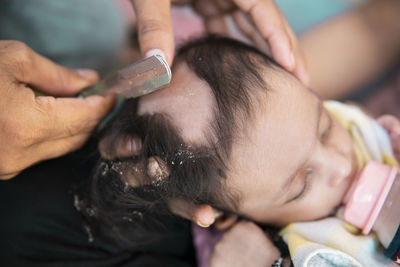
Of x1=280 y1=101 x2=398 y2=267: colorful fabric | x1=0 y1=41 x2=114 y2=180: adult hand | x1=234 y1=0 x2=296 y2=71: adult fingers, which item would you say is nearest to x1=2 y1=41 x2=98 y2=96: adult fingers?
x1=0 y1=41 x2=114 y2=180: adult hand

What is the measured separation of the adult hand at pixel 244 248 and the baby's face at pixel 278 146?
5cm

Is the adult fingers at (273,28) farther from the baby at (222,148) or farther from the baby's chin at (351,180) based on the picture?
the baby's chin at (351,180)

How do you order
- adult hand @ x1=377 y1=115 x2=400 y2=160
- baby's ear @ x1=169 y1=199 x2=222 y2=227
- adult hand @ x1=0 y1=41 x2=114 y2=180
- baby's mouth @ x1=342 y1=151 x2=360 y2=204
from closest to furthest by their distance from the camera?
adult hand @ x1=0 y1=41 x2=114 y2=180
baby's ear @ x1=169 y1=199 x2=222 y2=227
baby's mouth @ x1=342 y1=151 x2=360 y2=204
adult hand @ x1=377 y1=115 x2=400 y2=160

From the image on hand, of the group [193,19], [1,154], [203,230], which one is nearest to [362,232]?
[203,230]

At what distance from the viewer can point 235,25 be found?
4.15 feet

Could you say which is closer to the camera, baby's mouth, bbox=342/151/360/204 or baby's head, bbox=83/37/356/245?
baby's head, bbox=83/37/356/245

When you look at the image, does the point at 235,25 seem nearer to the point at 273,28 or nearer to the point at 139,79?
the point at 273,28

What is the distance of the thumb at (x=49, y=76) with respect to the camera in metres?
0.83

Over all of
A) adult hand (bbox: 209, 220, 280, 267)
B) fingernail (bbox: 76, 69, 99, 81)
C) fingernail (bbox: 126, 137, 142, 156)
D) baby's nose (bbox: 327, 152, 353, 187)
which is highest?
fingernail (bbox: 76, 69, 99, 81)

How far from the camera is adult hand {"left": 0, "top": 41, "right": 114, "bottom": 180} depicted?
763 mm

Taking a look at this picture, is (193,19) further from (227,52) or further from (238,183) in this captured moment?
(238,183)

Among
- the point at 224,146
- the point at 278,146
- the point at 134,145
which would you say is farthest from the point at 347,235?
the point at 134,145

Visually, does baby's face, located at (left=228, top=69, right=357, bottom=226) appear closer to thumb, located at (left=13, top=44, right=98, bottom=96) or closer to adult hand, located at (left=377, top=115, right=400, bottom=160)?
adult hand, located at (left=377, top=115, right=400, bottom=160)

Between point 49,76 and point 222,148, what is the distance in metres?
0.48
